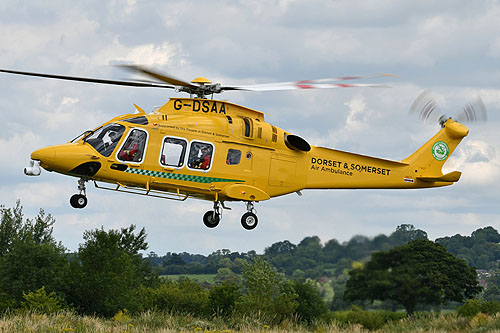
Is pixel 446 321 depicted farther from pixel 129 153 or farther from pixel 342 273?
pixel 129 153

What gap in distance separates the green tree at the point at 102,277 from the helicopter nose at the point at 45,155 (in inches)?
2024

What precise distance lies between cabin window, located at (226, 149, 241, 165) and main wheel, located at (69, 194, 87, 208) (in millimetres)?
4822

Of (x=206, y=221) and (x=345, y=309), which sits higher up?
(x=206, y=221)

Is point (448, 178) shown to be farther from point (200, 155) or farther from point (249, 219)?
point (200, 155)

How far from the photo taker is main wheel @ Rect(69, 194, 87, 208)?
23578 millimetres

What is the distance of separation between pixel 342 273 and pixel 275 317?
46837mm

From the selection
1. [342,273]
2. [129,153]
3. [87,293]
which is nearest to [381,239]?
[342,273]

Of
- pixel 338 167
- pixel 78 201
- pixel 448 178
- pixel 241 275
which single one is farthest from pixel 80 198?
pixel 241 275

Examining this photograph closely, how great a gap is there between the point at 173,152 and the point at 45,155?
3987 mm

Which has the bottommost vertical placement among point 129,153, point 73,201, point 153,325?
point 153,325

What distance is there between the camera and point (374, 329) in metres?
22.3

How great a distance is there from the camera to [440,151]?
30.0 meters

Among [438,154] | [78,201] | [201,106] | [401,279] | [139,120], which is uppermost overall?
[438,154]

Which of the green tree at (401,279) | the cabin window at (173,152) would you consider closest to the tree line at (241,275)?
the green tree at (401,279)
